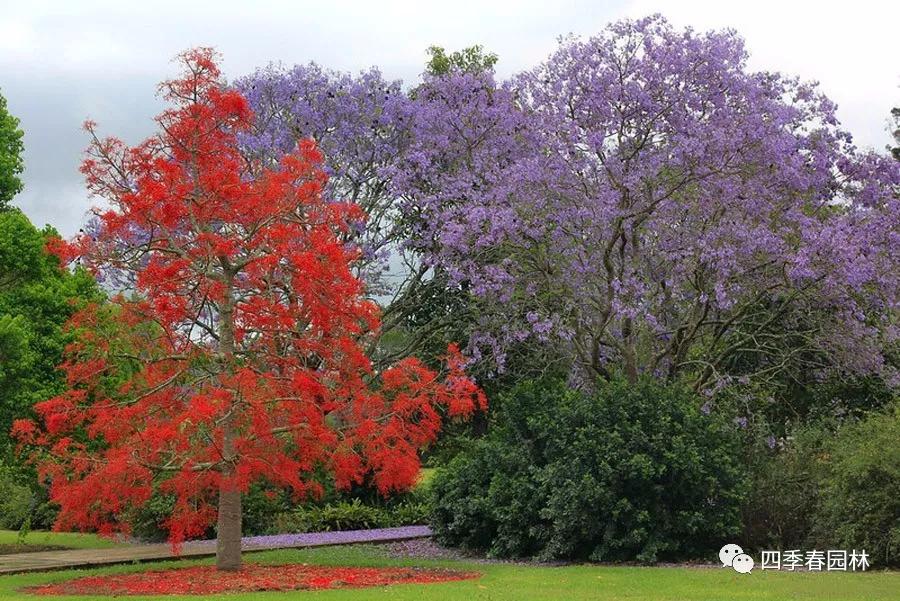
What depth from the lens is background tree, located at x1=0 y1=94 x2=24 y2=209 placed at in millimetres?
22281

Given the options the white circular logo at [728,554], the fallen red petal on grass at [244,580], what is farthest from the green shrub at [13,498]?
the white circular logo at [728,554]

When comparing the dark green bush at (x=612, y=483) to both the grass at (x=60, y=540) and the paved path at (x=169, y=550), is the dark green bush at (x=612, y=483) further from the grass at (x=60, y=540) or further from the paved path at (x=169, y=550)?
the grass at (x=60, y=540)

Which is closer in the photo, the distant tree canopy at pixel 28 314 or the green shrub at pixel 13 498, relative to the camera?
the distant tree canopy at pixel 28 314

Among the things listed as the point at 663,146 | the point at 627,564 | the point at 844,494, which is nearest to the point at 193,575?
the point at 627,564

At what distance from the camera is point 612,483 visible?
1838cm

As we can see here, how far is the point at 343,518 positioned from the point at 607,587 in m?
11.5

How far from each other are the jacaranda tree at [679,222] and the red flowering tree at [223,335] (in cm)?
554

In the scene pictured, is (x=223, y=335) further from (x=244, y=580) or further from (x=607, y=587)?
(x=607, y=587)

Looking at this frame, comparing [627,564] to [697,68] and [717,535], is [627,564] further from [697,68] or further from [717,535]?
[697,68]

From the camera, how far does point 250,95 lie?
28969 mm

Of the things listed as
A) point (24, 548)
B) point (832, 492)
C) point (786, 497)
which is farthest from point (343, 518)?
point (832, 492)

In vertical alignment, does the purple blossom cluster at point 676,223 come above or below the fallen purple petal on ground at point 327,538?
above

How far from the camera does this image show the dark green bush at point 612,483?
1828cm

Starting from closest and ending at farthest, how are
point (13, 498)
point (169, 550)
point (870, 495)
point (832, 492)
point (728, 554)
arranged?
point (870, 495) → point (728, 554) → point (832, 492) → point (169, 550) → point (13, 498)
